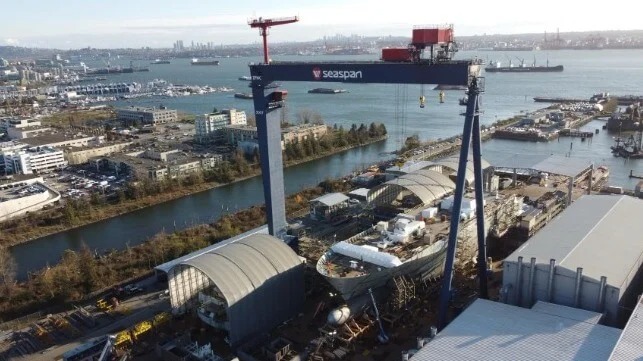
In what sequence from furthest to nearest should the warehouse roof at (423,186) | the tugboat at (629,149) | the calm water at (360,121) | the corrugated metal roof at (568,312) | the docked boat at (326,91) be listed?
the docked boat at (326,91) → the tugboat at (629,149) → the calm water at (360,121) → the warehouse roof at (423,186) → the corrugated metal roof at (568,312)

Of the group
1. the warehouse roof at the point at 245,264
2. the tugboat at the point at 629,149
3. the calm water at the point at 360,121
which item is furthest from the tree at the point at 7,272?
the tugboat at the point at 629,149

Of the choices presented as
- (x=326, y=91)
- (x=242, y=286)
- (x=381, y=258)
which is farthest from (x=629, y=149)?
(x=326, y=91)

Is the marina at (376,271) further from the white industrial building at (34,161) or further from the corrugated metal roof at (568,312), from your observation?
the white industrial building at (34,161)

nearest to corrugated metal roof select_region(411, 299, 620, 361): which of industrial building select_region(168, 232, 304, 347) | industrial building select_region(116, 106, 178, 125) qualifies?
industrial building select_region(168, 232, 304, 347)

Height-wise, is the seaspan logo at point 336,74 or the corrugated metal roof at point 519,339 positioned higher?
the seaspan logo at point 336,74

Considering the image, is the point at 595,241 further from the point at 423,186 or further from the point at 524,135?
the point at 524,135
